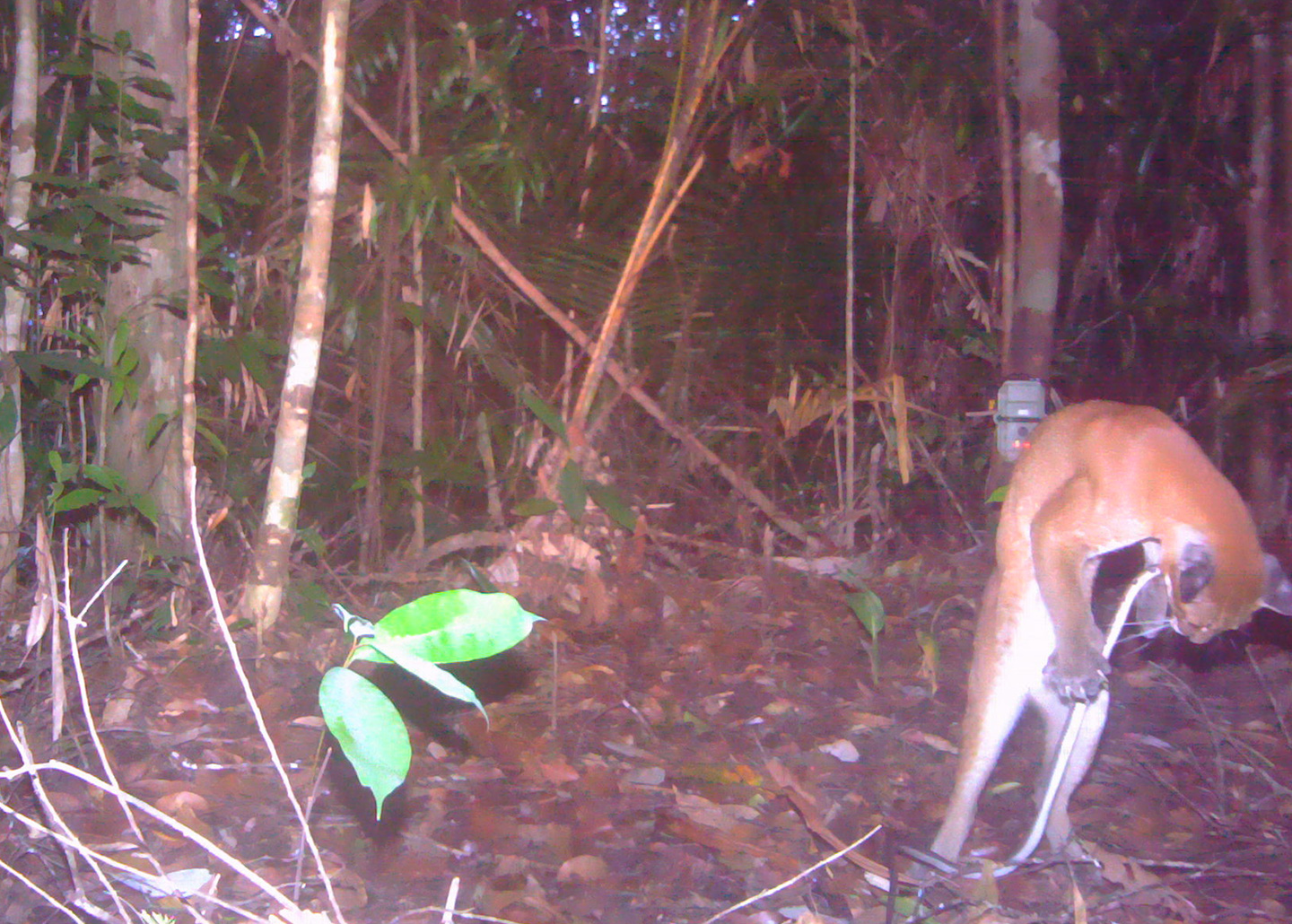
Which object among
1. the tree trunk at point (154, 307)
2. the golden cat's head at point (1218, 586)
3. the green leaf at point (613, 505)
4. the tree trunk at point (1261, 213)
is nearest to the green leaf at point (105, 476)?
the tree trunk at point (154, 307)

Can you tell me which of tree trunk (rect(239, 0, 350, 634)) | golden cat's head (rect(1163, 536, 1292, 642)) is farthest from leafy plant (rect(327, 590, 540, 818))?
tree trunk (rect(239, 0, 350, 634))

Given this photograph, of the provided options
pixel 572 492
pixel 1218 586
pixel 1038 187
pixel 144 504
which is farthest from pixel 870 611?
pixel 144 504

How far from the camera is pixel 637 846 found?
8.59ft

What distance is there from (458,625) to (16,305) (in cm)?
296

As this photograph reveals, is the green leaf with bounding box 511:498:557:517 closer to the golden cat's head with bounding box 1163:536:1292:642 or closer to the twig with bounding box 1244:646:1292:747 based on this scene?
the golden cat's head with bounding box 1163:536:1292:642

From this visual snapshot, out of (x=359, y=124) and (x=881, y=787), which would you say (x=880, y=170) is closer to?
(x=359, y=124)

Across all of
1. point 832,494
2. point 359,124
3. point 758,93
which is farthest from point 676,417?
point 359,124

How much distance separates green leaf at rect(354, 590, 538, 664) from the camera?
121cm

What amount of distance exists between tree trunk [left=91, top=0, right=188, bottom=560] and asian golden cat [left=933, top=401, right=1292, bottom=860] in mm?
2686

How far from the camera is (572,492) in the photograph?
406 cm

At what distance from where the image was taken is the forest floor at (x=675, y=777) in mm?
2416

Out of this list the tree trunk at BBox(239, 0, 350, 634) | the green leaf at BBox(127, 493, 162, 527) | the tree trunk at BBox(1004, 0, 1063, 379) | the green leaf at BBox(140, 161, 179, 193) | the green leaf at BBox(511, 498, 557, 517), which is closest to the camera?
the tree trunk at BBox(239, 0, 350, 634)

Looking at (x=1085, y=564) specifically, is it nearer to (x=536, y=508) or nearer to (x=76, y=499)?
(x=536, y=508)

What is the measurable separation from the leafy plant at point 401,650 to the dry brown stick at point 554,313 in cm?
322
